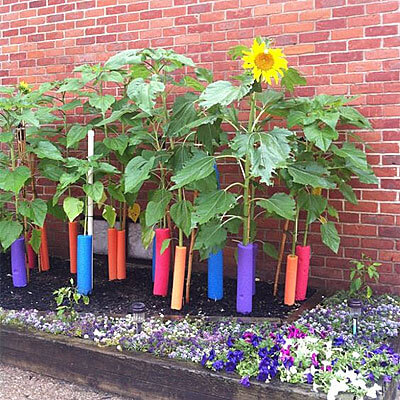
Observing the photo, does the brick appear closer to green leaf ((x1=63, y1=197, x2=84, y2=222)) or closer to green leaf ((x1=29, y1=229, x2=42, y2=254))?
green leaf ((x1=63, y1=197, x2=84, y2=222))

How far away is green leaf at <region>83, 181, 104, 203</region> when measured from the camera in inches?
129

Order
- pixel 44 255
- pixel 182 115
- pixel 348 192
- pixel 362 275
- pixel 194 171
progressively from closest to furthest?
pixel 194 171 → pixel 182 115 → pixel 348 192 → pixel 362 275 → pixel 44 255

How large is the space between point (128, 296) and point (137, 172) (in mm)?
886

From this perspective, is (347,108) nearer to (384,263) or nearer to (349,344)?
(384,263)

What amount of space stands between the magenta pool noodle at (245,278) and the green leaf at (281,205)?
0.96 ft

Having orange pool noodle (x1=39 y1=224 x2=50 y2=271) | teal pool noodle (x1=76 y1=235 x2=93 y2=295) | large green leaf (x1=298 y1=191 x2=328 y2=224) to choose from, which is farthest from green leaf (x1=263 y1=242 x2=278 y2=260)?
orange pool noodle (x1=39 y1=224 x2=50 y2=271)

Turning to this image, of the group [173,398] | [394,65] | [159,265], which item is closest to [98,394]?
[173,398]

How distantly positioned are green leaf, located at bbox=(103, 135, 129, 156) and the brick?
1598 mm

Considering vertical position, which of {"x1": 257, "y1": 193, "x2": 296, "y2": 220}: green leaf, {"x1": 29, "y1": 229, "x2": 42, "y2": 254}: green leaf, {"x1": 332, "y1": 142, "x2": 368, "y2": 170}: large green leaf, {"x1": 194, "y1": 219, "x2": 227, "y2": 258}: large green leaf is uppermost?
{"x1": 332, "y1": 142, "x2": 368, "y2": 170}: large green leaf

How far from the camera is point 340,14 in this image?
11.6 ft

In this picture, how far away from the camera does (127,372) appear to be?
265 centimetres

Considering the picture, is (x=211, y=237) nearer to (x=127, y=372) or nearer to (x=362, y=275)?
(x=127, y=372)

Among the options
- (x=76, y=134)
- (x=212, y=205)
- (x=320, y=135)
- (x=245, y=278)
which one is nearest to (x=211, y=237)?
(x=212, y=205)

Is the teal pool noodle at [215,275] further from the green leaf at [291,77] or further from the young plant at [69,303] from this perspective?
the green leaf at [291,77]
